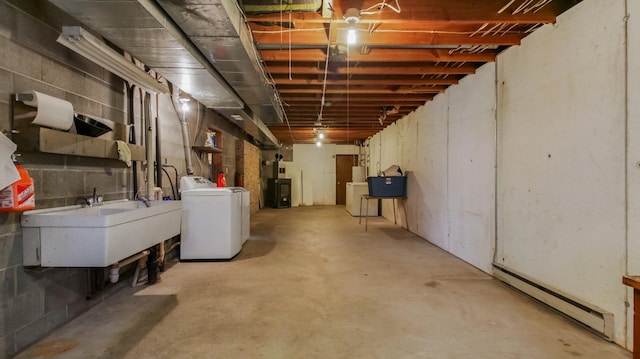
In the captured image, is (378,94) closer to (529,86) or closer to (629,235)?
(529,86)

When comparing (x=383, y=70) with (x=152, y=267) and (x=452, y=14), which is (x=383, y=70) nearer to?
(x=452, y=14)

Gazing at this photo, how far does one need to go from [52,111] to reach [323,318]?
7.74ft

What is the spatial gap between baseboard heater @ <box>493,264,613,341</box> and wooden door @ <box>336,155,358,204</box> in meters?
9.01

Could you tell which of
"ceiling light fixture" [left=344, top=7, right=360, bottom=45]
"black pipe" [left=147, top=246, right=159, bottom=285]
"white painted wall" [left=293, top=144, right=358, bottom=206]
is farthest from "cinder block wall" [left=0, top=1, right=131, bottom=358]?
"white painted wall" [left=293, top=144, right=358, bottom=206]

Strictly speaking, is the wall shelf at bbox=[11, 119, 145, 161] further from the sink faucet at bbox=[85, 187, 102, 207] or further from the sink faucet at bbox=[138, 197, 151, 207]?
the sink faucet at bbox=[138, 197, 151, 207]

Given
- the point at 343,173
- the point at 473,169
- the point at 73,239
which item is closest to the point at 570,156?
the point at 473,169

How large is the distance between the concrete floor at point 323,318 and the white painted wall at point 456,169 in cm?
52

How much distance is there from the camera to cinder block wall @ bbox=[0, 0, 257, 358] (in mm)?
1862

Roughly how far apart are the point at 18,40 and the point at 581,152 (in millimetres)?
3893

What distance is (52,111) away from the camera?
6.61ft

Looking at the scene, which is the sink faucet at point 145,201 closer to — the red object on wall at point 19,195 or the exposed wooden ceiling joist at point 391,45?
the red object on wall at point 19,195

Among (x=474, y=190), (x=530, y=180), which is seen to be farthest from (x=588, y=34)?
(x=474, y=190)

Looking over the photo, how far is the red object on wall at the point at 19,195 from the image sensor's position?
175cm

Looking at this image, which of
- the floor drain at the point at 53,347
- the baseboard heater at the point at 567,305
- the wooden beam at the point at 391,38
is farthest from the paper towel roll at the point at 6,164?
Answer: the baseboard heater at the point at 567,305
